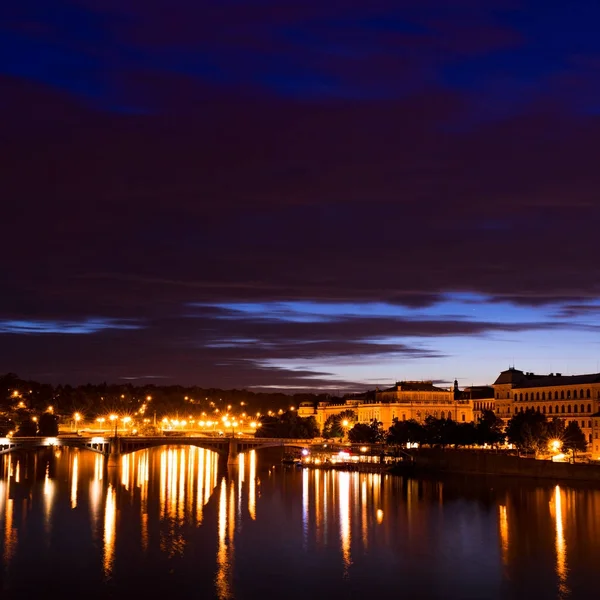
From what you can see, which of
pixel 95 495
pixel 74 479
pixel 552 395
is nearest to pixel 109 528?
pixel 95 495

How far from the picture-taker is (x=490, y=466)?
100062 millimetres

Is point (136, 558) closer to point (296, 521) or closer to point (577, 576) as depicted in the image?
point (296, 521)

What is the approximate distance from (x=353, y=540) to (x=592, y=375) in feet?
270

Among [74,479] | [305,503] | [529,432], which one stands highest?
[529,432]

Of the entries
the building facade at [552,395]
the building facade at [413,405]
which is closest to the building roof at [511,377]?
the building facade at [552,395]

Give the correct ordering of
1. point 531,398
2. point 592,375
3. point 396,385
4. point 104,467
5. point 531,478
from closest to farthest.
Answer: point 531,478
point 104,467
point 592,375
point 531,398
point 396,385

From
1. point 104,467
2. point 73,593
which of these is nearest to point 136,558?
point 73,593

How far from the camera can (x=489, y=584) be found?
48.1 meters

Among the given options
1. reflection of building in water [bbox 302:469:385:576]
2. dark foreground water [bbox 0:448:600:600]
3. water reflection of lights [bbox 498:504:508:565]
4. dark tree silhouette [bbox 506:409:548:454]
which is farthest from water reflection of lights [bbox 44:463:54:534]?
dark tree silhouette [bbox 506:409:548:454]

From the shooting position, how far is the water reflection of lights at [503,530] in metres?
55.5

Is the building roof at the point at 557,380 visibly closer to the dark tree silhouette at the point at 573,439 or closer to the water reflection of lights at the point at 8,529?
the dark tree silhouette at the point at 573,439

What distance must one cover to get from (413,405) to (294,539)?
116 m

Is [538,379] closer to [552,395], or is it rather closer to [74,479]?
[552,395]

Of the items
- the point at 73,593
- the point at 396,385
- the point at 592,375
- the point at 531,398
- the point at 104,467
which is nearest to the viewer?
the point at 73,593
